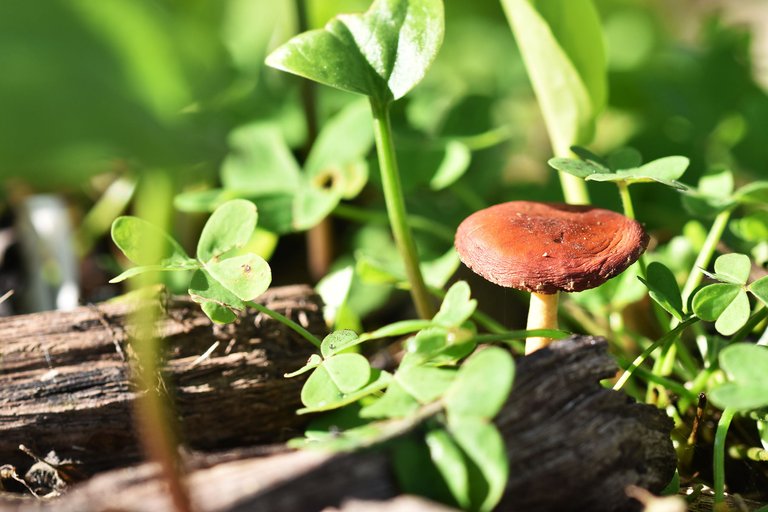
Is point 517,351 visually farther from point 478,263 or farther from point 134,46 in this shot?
point 134,46

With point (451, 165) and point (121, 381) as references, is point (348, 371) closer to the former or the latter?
point (121, 381)

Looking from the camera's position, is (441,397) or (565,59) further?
(565,59)

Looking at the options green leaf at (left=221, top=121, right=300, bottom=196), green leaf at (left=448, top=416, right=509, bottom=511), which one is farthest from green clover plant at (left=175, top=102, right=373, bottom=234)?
green leaf at (left=448, top=416, right=509, bottom=511)

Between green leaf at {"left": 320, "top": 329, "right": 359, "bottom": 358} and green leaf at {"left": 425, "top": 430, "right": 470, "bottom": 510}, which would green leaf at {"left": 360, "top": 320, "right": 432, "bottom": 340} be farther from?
green leaf at {"left": 425, "top": 430, "right": 470, "bottom": 510}

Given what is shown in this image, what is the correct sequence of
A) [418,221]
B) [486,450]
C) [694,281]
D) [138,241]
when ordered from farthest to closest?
[418,221] → [694,281] → [138,241] → [486,450]

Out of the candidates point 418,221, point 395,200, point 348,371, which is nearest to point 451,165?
point 418,221
